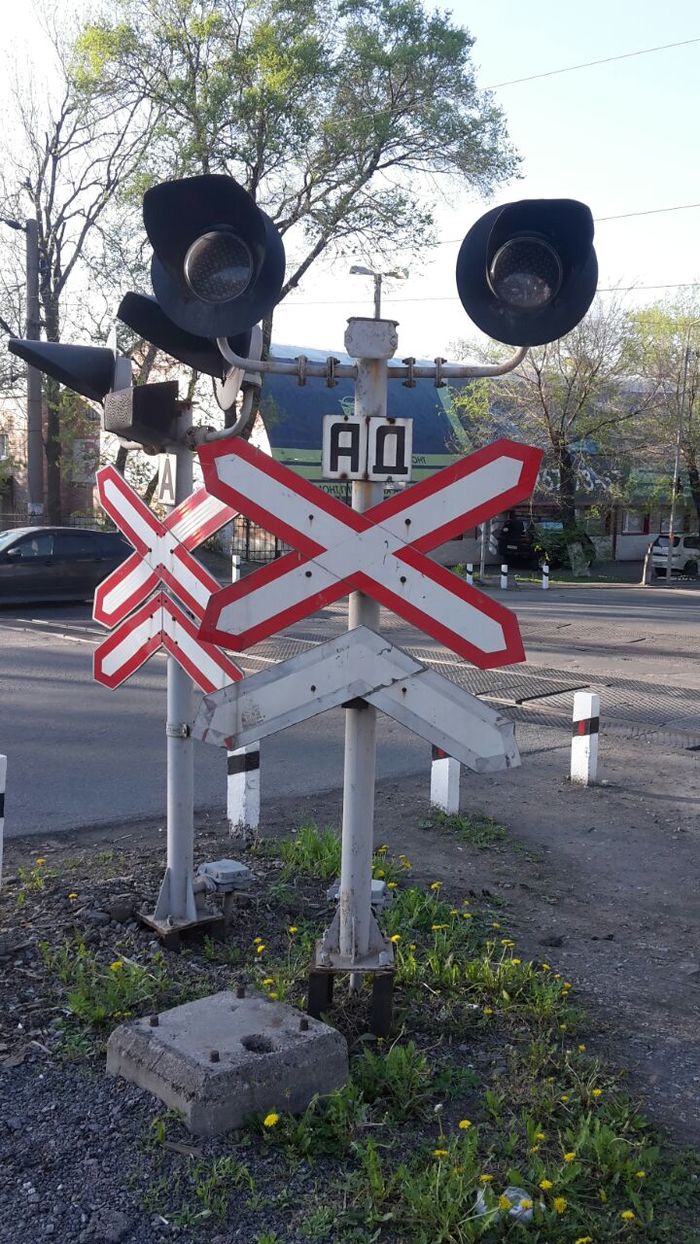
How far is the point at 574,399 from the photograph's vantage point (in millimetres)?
35156

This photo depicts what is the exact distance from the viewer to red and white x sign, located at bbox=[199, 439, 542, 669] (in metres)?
3.51

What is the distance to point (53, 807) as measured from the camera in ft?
23.7

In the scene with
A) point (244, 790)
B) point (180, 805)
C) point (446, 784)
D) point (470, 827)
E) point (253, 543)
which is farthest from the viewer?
point (253, 543)

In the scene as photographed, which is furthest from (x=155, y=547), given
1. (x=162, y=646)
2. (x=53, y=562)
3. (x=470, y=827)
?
(x=53, y=562)

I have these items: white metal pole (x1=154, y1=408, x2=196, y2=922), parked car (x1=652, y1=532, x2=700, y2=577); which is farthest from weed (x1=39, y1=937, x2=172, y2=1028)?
parked car (x1=652, y1=532, x2=700, y2=577)

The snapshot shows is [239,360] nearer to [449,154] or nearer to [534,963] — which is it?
[534,963]

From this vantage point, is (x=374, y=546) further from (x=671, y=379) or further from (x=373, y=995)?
(x=671, y=379)

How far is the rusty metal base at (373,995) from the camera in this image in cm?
374

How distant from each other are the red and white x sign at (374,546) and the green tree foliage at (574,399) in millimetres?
32040

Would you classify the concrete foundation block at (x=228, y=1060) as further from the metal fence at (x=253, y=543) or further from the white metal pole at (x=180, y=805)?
the metal fence at (x=253, y=543)

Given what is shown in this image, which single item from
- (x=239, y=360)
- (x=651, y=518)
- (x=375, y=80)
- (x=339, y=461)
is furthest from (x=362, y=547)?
(x=651, y=518)

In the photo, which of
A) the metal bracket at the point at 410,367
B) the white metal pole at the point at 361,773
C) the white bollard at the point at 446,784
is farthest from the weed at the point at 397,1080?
the white bollard at the point at 446,784

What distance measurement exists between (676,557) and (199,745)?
29635 mm

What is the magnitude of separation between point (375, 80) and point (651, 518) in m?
23.3
